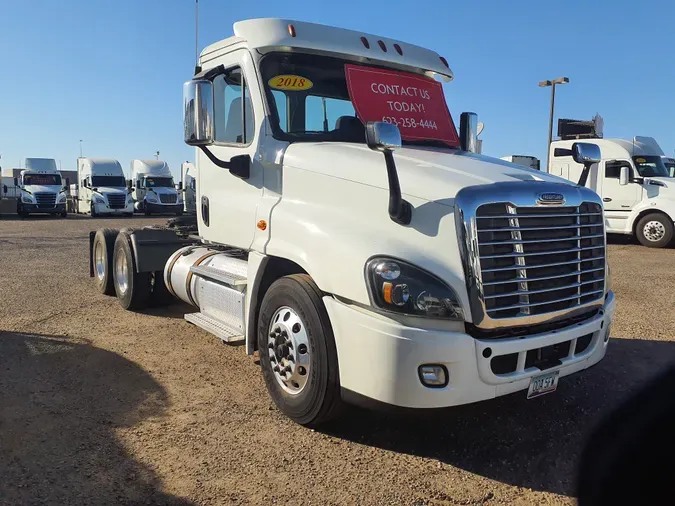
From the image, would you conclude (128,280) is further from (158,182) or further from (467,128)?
(158,182)

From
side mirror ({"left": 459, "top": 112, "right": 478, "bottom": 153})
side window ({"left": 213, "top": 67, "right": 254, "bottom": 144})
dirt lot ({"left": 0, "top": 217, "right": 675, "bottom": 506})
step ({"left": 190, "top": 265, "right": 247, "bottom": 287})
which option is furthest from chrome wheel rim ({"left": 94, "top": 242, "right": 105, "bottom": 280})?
side mirror ({"left": 459, "top": 112, "right": 478, "bottom": 153})

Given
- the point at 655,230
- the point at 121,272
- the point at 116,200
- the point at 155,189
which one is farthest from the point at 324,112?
the point at 155,189

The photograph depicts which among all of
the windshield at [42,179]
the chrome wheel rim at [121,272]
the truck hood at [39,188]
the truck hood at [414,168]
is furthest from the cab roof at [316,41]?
the windshield at [42,179]

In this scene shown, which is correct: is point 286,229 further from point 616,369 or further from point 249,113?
point 616,369

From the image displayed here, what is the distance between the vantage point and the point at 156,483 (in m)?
3.38

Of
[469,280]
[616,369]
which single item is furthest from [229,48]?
[616,369]

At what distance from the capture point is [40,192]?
32.3 m

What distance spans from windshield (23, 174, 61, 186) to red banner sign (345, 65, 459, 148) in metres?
32.2

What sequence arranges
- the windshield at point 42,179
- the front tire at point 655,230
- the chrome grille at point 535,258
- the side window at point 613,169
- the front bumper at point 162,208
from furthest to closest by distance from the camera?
1. the front bumper at point 162,208
2. the windshield at point 42,179
3. the side window at point 613,169
4. the front tire at point 655,230
5. the chrome grille at point 535,258

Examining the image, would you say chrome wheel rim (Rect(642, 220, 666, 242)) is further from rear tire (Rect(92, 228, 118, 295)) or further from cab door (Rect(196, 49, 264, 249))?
cab door (Rect(196, 49, 264, 249))

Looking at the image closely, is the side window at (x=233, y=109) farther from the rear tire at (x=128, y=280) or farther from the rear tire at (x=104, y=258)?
the rear tire at (x=104, y=258)

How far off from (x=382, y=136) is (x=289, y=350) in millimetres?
1593

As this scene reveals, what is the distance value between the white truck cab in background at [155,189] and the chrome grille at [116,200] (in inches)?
39.1

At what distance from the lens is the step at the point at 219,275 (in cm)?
497
